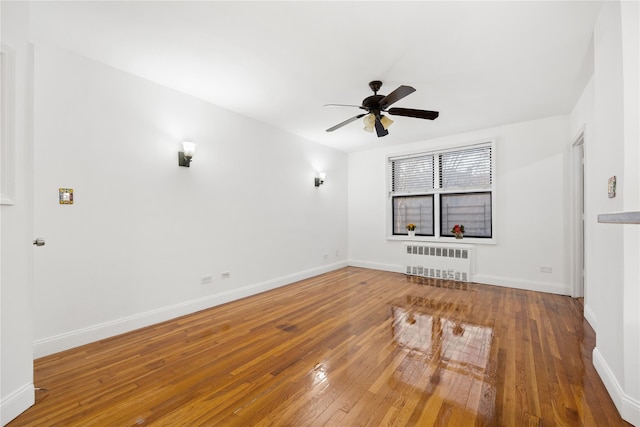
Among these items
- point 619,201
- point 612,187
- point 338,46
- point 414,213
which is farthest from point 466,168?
point 338,46

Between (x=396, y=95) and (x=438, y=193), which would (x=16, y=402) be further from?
(x=438, y=193)

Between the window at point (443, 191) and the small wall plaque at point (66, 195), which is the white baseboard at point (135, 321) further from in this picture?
Result: the window at point (443, 191)

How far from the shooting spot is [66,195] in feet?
8.20

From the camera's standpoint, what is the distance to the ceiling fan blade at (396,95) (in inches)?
98.0

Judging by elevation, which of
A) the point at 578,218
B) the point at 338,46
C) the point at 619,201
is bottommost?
the point at 578,218

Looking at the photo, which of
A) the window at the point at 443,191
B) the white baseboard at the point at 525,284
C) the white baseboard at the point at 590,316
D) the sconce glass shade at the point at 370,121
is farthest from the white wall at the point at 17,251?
Answer: the white baseboard at the point at 525,284

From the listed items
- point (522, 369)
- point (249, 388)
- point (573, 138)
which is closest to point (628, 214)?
point (522, 369)

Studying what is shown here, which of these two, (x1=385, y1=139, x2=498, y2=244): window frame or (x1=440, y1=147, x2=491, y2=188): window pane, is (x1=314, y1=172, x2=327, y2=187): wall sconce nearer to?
(x1=385, y1=139, x2=498, y2=244): window frame

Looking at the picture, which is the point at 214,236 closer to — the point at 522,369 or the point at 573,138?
the point at 522,369

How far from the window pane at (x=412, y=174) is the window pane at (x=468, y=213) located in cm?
49

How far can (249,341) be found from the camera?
2.64 m

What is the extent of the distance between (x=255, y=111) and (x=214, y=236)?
1.91m

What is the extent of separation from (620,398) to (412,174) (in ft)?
15.0

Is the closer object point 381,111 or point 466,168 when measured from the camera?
point 381,111
